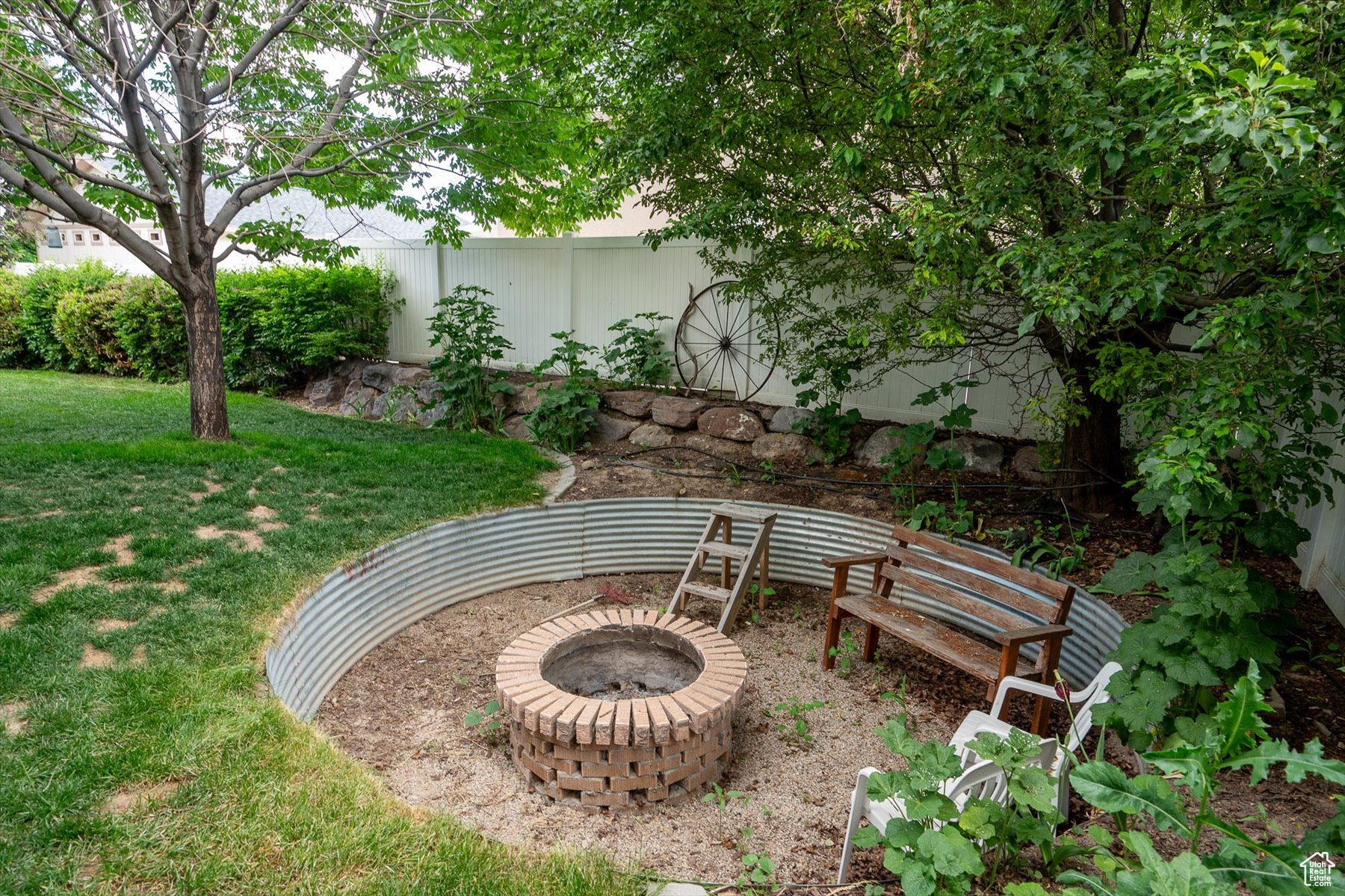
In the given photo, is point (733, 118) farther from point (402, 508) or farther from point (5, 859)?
point (5, 859)

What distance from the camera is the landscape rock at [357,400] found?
8398 mm

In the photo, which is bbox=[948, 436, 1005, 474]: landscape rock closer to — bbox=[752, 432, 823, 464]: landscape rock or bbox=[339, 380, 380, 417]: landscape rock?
bbox=[752, 432, 823, 464]: landscape rock

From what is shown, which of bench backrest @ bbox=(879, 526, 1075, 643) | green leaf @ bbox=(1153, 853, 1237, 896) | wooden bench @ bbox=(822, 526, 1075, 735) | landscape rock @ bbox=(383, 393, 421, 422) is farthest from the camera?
landscape rock @ bbox=(383, 393, 421, 422)

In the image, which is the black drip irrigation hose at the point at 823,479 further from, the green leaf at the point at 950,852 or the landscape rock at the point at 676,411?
the green leaf at the point at 950,852

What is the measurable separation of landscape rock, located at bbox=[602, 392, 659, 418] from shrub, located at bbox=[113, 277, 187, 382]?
21.5ft

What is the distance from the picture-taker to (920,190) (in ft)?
13.4

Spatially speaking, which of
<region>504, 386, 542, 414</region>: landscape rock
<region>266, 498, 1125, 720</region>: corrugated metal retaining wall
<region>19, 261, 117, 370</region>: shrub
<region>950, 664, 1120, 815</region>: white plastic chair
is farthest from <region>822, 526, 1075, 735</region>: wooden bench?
<region>19, 261, 117, 370</region>: shrub

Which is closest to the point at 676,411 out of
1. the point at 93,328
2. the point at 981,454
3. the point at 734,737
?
the point at 981,454

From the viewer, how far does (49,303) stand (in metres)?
11.1

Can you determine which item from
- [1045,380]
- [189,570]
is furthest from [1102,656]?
[189,570]

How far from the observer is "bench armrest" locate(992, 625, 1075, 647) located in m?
3.23

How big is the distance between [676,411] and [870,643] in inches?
124

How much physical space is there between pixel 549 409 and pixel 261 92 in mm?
3562

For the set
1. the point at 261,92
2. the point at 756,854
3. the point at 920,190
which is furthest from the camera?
the point at 261,92
